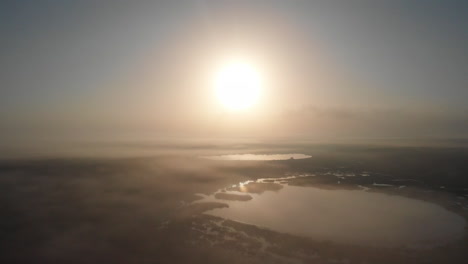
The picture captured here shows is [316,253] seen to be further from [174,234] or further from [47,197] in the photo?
[47,197]

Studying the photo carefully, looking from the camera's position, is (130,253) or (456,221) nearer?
(130,253)

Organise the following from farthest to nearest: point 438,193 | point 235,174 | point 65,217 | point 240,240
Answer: point 235,174 < point 438,193 < point 65,217 < point 240,240

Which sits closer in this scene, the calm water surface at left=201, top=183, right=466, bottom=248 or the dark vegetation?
the dark vegetation

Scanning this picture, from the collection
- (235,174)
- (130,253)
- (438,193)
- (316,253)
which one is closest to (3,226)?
(130,253)

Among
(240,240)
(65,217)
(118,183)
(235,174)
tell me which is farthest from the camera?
(235,174)

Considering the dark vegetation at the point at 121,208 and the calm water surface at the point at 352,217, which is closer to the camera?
the dark vegetation at the point at 121,208

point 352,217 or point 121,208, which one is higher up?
point 121,208

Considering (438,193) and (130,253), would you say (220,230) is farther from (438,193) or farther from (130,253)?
(438,193)

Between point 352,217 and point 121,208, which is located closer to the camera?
point 352,217

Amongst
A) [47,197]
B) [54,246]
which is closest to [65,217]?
[54,246]
